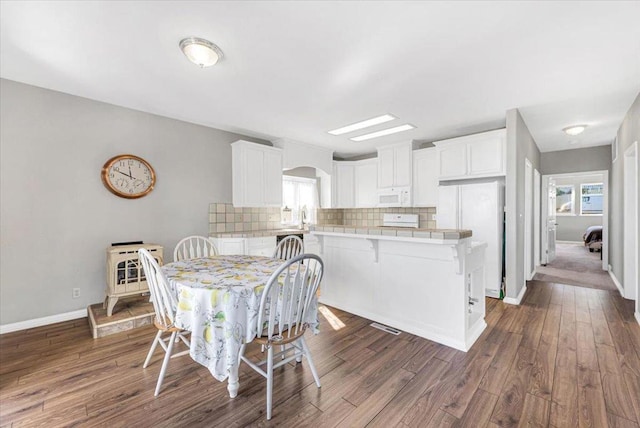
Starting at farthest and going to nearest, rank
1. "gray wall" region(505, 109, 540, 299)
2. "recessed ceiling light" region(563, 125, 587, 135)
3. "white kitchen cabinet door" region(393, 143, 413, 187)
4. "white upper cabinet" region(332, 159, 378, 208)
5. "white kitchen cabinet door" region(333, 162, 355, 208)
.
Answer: "white kitchen cabinet door" region(333, 162, 355, 208), "white upper cabinet" region(332, 159, 378, 208), "white kitchen cabinet door" region(393, 143, 413, 187), "recessed ceiling light" region(563, 125, 587, 135), "gray wall" region(505, 109, 540, 299)

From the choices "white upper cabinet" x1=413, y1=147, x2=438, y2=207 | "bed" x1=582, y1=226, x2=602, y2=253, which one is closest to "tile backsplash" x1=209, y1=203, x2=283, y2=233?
"white upper cabinet" x1=413, y1=147, x2=438, y2=207

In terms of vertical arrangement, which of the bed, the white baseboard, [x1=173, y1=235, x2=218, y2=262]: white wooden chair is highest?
[x1=173, y1=235, x2=218, y2=262]: white wooden chair

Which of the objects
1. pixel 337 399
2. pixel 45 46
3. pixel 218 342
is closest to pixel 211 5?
pixel 45 46

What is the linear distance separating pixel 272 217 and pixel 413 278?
9.71 ft

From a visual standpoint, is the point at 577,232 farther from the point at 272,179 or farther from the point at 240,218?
the point at 240,218

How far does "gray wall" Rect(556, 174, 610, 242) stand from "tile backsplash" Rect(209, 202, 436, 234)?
6.94 metres

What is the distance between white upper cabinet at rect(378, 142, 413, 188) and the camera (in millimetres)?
4910

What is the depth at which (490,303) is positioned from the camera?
3.59 m

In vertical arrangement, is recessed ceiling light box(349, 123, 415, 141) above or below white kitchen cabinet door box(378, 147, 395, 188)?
above

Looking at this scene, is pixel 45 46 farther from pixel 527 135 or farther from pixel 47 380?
pixel 527 135

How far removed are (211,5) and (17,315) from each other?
3.41 meters

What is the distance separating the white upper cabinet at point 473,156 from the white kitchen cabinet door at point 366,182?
1.40 m

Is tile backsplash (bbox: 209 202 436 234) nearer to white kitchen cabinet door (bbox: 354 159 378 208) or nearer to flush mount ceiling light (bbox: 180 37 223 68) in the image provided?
white kitchen cabinet door (bbox: 354 159 378 208)

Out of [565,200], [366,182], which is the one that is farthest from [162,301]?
[565,200]
